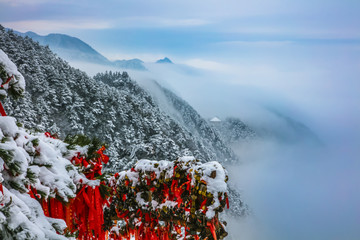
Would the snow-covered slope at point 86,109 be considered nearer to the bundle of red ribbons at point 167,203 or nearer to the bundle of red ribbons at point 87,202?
the bundle of red ribbons at point 167,203

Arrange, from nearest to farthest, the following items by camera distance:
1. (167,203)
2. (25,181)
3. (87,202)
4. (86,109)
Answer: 1. (25,181)
2. (87,202)
3. (167,203)
4. (86,109)

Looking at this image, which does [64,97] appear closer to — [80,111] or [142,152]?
[80,111]

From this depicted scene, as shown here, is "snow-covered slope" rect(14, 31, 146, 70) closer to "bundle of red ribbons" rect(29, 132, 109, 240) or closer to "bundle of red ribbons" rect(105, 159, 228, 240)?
"bundle of red ribbons" rect(105, 159, 228, 240)

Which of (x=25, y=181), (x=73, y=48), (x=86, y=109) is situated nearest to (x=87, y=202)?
(x=25, y=181)

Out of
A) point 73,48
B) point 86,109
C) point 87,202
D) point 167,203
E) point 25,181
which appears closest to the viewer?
point 25,181

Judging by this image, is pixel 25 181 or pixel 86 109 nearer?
pixel 25 181

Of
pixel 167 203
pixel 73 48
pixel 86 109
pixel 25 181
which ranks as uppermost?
pixel 73 48

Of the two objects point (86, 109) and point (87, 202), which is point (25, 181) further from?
point (86, 109)

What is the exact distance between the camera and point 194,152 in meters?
32.6

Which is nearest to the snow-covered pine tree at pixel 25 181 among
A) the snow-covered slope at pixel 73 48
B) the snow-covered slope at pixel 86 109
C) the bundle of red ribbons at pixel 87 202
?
the bundle of red ribbons at pixel 87 202

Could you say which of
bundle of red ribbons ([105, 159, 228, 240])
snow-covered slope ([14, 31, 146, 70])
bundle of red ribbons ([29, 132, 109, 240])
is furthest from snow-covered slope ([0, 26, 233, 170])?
snow-covered slope ([14, 31, 146, 70])

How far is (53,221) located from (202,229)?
9.01 feet

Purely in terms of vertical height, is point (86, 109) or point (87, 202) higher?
point (87, 202)

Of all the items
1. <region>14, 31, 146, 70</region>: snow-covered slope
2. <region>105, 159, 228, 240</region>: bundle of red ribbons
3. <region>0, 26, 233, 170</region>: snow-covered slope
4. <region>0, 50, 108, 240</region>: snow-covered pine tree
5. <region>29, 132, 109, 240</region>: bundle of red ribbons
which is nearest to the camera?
<region>0, 50, 108, 240</region>: snow-covered pine tree
